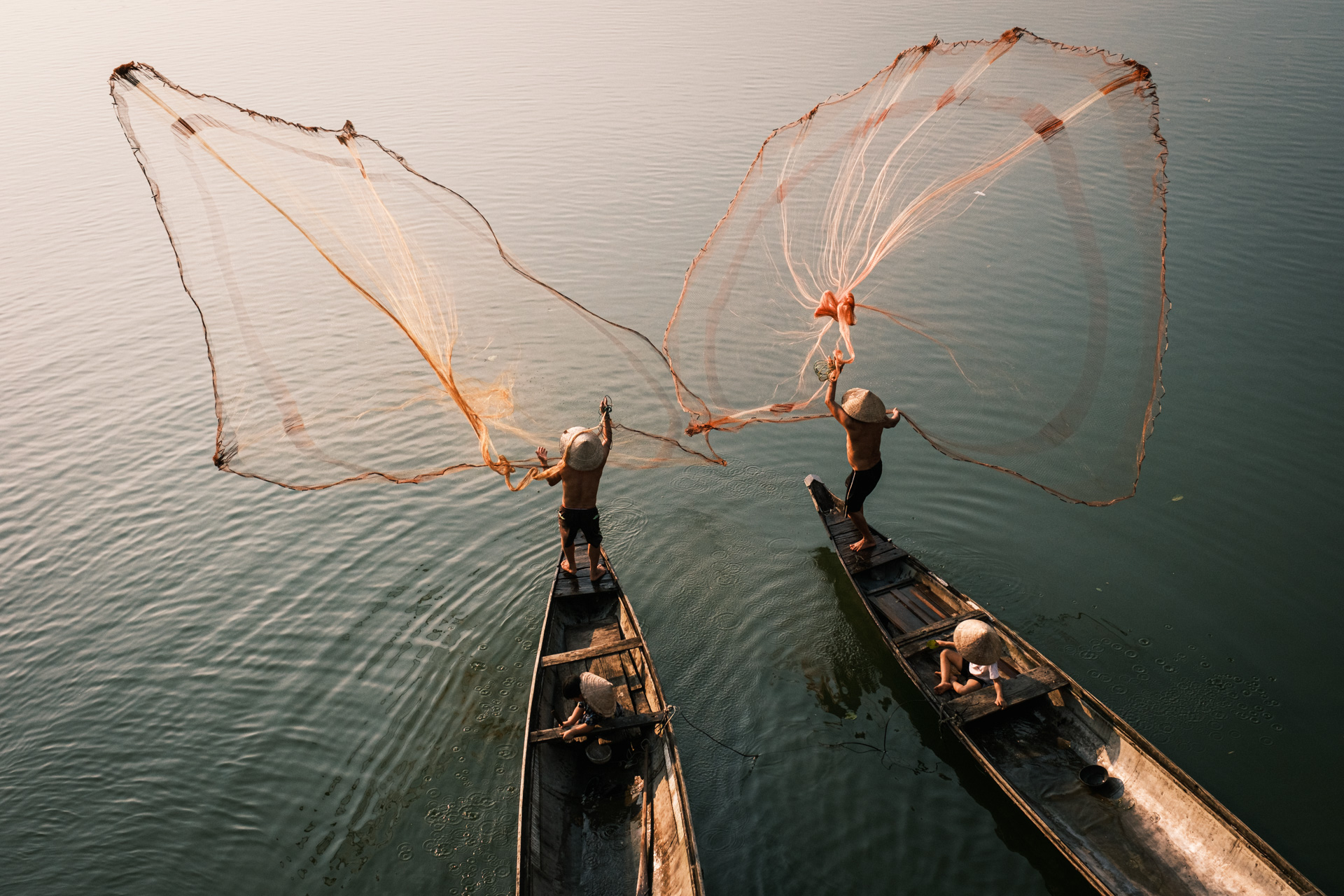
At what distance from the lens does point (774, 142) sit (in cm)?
1623

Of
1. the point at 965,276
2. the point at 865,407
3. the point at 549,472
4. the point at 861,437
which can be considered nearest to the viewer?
the point at 549,472

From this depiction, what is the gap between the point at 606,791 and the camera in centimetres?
652

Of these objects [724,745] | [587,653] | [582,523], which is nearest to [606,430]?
[582,523]

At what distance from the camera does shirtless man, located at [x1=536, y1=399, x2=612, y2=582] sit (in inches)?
311

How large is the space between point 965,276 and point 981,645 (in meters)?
9.34

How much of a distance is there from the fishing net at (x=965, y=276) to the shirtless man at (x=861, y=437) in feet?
1.39

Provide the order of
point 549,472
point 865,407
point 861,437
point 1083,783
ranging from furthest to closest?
point 861,437 < point 865,407 < point 549,472 < point 1083,783

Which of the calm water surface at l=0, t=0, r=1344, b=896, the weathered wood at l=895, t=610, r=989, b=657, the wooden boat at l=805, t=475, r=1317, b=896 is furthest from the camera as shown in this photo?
the weathered wood at l=895, t=610, r=989, b=657

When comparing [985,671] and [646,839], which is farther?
[985,671]

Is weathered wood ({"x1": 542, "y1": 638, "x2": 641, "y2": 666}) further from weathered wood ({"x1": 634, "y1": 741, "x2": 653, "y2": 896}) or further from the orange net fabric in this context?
the orange net fabric

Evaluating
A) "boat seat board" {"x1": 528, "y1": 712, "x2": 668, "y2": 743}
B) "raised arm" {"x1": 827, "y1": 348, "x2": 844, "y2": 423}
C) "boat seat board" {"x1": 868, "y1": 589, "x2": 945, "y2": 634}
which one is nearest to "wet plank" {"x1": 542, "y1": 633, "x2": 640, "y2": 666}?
"boat seat board" {"x1": 528, "y1": 712, "x2": 668, "y2": 743}

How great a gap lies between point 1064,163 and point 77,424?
55.9 feet

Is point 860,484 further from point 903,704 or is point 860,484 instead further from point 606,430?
point 606,430

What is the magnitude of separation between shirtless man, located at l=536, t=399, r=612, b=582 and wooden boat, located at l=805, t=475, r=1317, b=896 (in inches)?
117
